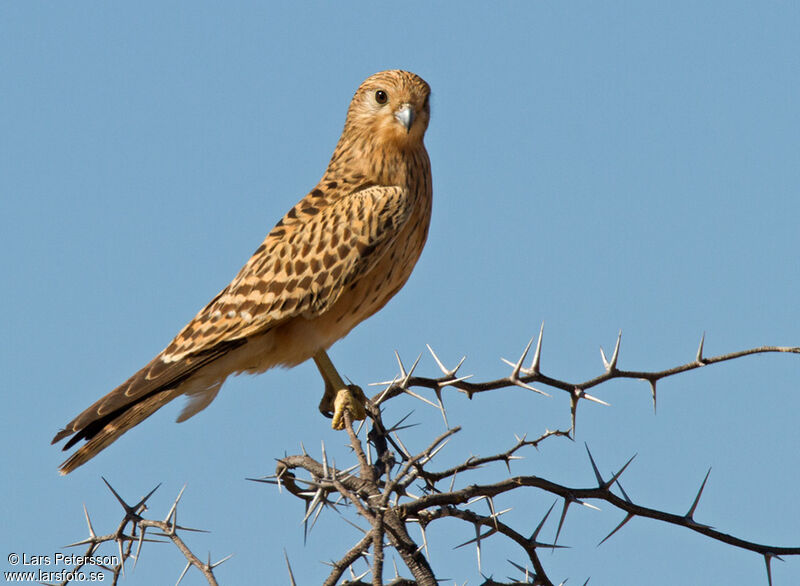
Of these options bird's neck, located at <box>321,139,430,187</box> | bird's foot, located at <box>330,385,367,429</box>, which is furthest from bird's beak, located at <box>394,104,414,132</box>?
bird's foot, located at <box>330,385,367,429</box>

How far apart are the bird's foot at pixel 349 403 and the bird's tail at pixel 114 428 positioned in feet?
2.73

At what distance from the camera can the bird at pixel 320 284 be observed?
495cm

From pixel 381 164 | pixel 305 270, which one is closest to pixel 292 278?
pixel 305 270

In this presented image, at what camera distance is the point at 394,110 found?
5801 mm

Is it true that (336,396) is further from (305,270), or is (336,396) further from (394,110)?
(394,110)

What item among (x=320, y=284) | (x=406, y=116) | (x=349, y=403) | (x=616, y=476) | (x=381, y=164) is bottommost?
(x=616, y=476)

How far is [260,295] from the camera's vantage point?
520cm

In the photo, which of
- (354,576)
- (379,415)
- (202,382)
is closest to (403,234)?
(202,382)

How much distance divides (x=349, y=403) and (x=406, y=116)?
5.63ft

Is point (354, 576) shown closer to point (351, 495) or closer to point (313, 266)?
point (351, 495)

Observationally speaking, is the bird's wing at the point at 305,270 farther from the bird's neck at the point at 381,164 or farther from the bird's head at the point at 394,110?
the bird's head at the point at 394,110

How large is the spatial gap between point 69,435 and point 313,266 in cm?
153

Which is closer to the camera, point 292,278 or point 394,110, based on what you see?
point 292,278

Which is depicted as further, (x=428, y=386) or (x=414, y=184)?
(x=414, y=184)
